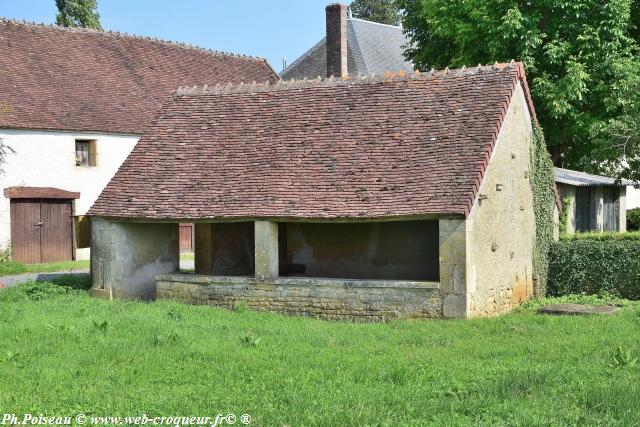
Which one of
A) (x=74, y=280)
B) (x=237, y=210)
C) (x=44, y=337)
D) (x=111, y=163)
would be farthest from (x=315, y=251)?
(x=111, y=163)

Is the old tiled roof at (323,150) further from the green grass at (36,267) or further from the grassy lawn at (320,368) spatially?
the green grass at (36,267)

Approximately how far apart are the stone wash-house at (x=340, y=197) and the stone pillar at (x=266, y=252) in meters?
0.03

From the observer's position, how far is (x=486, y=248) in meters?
14.0

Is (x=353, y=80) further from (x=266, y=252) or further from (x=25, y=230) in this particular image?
(x=25, y=230)

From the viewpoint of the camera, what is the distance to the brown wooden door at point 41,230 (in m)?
23.9

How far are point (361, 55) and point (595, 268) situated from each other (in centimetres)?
2219

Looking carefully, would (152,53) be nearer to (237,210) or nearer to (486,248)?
(237,210)

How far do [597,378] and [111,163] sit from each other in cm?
2032

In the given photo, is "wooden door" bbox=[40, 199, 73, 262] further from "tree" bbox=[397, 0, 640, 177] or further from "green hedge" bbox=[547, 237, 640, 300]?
"green hedge" bbox=[547, 237, 640, 300]

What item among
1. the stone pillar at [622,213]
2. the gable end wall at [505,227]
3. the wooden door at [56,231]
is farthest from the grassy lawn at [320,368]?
the stone pillar at [622,213]

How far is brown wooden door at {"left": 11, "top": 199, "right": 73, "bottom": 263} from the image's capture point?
23875mm

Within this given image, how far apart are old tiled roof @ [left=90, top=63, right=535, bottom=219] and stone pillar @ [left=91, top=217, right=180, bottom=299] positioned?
0.58m

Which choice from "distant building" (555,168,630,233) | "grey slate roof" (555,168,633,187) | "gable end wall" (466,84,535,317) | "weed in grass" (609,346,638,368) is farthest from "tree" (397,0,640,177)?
"weed in grass" (609,346,638,368)

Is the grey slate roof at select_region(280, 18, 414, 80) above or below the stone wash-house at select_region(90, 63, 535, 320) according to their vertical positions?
above
